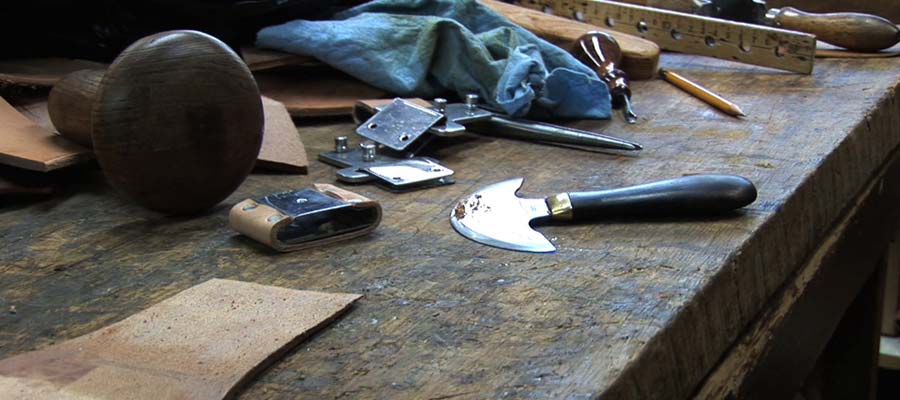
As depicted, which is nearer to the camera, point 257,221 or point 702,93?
point 257,221

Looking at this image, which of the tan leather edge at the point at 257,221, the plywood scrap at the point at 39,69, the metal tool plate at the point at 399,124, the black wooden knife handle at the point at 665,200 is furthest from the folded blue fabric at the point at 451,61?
the tan leather edge at the point at 257,221

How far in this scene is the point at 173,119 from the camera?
0.75m

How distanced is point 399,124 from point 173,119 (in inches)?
12.5

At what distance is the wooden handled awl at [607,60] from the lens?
123cm

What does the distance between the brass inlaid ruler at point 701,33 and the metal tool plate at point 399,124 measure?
0.64 metres

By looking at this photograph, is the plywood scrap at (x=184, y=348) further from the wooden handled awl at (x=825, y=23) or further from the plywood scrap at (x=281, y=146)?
the wooden handled awl at (x=825, y=23)

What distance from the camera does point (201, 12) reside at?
4.00ft

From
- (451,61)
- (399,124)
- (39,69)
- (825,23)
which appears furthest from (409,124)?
(825,23)

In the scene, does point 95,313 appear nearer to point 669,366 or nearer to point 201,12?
point 669,366

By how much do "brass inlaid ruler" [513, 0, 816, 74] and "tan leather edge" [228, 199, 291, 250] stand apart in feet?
3.12

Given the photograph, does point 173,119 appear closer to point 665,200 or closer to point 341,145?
point 341,145

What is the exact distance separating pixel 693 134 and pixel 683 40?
50cm

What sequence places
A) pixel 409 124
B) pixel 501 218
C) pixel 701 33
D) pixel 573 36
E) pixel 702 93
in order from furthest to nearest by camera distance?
1. pixel 701 33
2. pixel 573 36
3. pixel 702 93
4. pixel 409 124
5. pixel 501 218

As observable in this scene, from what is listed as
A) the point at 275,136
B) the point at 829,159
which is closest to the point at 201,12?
the point at 275,136
